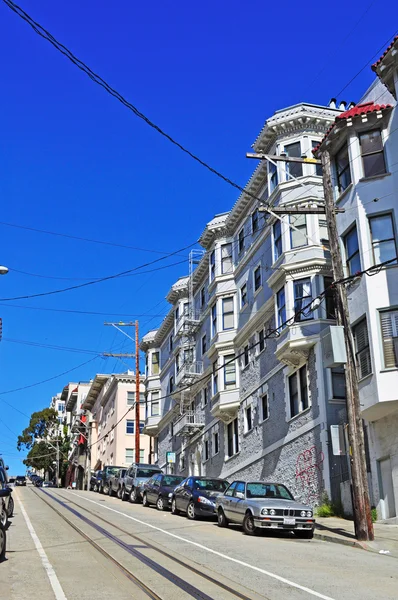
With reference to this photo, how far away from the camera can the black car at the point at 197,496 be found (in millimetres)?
22062

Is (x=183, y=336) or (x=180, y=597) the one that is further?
(x=183, y=336)

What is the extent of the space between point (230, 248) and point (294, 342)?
11.6m

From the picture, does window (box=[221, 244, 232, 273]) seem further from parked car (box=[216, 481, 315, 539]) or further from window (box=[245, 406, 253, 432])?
parked car (box=[216, 481, 315, 539])

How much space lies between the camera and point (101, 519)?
20828 mm

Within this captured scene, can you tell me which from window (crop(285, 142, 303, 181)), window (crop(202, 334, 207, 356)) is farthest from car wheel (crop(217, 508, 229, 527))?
window (crop(202, 334, 207, 356))

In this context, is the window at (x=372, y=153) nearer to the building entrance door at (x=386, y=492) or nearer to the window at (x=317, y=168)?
the window at (x=317, y=168)

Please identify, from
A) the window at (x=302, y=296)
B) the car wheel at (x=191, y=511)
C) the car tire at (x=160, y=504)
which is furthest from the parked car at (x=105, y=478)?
the window at (x=302, y=296)

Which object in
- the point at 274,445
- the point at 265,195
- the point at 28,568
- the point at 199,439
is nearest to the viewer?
the point at 28,568

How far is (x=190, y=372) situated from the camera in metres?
40.7

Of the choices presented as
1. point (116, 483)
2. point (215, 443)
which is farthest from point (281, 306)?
point (116, 483)

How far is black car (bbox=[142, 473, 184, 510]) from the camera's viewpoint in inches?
1051

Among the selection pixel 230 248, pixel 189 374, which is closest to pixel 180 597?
pixel 230 248

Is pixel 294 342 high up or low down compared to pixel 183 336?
down

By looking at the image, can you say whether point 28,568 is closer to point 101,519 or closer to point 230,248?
point 101,519
